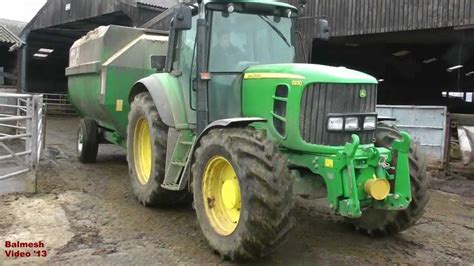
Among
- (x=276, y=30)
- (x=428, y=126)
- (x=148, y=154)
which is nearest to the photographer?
(x=276, y=30)

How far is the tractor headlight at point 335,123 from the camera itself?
4.59 meters

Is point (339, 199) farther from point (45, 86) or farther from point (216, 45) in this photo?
point (45, 86)

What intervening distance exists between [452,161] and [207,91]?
20.9ft

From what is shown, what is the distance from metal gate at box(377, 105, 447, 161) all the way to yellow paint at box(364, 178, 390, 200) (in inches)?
224

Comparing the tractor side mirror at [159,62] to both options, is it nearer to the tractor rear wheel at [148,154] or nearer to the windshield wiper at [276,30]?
the tractor rear wheel at [148,154]

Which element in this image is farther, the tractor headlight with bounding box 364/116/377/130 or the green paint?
the tractor headlight with bounding box 364/116/377/130

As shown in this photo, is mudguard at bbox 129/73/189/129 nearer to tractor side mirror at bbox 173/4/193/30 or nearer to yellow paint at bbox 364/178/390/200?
tractor side mirror at bbox 173/4/193/30

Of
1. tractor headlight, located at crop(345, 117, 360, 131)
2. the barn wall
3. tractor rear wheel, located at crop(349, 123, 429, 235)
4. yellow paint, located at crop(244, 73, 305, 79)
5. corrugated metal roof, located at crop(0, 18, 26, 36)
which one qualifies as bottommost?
tractor rear wheel, located at crop(349, 123, 429, 235)

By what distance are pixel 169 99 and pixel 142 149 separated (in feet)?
4.14

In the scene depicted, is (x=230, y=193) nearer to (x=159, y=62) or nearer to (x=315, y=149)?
(x=315, y=149)

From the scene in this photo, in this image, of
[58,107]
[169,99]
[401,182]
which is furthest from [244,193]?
[58,107]

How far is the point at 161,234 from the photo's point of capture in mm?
5285

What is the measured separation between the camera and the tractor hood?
14.9 ft

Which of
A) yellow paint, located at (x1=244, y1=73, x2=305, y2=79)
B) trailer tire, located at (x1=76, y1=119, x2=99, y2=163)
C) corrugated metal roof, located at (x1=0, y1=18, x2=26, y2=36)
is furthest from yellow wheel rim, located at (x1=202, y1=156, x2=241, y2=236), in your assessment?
corrugated metal roof, located at (x1=0, y1=18, x2=26, y2=36)
